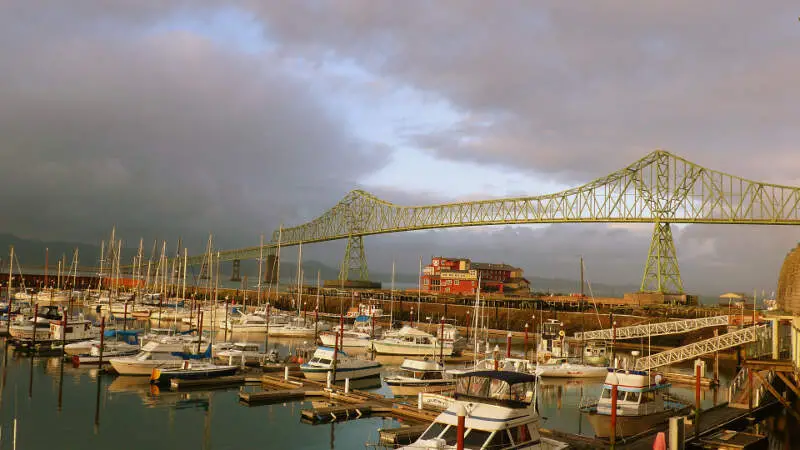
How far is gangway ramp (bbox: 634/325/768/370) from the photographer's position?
3909 cm

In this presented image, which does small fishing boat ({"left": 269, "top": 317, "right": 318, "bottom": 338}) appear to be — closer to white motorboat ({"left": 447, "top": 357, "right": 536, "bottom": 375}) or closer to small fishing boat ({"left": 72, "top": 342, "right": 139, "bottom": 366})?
small fishing boat ({"left": 72, "top": 342, "right": 139, "bottom": 366})

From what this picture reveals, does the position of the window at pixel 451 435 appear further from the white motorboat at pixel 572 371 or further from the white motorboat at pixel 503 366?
the white motorboat at pixel 572 371

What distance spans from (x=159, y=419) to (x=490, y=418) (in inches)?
811

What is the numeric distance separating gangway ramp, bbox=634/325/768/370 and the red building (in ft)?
297

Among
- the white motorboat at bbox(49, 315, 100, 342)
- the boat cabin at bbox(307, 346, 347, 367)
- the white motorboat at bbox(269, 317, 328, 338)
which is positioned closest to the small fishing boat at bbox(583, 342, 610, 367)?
the boat cabin at bbox(307, 346, 347, 367)

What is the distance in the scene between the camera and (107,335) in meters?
55.2

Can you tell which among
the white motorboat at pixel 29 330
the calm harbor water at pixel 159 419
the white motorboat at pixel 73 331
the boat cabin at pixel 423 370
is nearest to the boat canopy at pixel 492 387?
the calm harbor water at pixel 159 419

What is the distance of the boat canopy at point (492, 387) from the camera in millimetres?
19750

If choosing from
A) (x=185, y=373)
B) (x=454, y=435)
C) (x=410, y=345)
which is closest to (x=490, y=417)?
(x=454, y=435)

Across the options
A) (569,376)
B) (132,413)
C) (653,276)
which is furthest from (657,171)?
(132,413)

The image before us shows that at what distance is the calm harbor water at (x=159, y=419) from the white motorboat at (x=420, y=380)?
2.81 metres

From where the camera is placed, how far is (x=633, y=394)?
1155 inches

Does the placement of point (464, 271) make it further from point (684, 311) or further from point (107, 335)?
point (107, 335)

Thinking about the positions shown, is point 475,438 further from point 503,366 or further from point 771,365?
point 503,366
